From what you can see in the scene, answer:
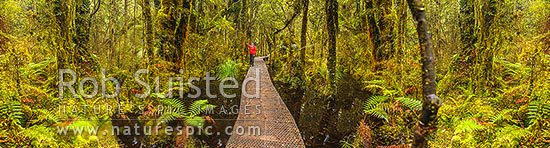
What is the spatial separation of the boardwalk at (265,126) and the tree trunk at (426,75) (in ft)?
9.99

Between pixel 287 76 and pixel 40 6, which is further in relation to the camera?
pixel 287 76

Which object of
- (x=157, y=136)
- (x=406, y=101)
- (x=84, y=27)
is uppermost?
(x=84, y=27)

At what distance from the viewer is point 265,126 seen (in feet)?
20.8

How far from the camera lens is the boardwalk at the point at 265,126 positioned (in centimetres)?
530

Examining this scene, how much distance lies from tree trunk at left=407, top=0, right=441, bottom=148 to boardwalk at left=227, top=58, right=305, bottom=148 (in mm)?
3044

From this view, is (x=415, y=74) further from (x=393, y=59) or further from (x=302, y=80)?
(x=302, y=80)

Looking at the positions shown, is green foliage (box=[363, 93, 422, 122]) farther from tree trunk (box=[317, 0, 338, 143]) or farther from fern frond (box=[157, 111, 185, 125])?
fern frond (box=[157, 111, 185, 125])

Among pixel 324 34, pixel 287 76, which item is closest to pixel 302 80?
pixel 287 76

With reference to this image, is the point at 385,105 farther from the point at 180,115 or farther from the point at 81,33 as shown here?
the point at 81,33

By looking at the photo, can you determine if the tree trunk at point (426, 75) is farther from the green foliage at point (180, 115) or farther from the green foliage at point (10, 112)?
the green foliage at point (10, 112)

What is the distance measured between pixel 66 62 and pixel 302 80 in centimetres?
939

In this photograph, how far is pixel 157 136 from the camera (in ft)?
13.3

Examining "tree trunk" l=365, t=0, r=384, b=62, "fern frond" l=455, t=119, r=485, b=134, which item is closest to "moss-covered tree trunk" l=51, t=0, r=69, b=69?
"fern frond" l=455, t=119, r=485, b=134

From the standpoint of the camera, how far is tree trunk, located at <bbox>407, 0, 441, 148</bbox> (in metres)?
2.48
